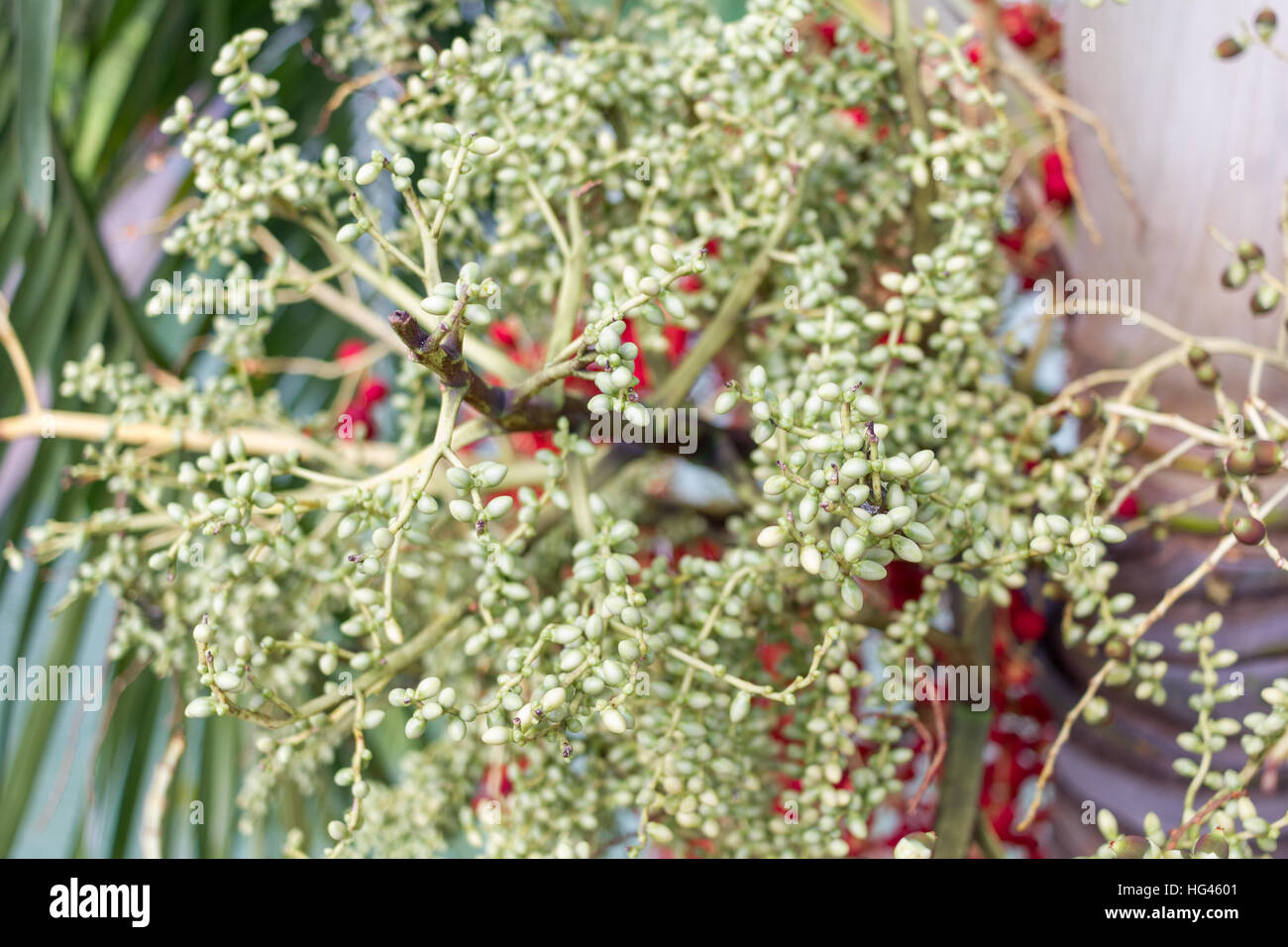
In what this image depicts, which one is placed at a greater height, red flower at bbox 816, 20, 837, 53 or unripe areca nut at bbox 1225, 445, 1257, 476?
red flower at bbox 816, 20, 837, 53

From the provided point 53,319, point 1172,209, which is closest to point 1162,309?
point 1172,209

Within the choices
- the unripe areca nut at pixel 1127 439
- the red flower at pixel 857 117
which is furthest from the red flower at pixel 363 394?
the unripe areca nut at pixel 1127 439

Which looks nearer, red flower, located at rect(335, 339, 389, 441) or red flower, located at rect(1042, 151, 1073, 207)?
red flower, located at rect(1042, 151, 1073, 207)

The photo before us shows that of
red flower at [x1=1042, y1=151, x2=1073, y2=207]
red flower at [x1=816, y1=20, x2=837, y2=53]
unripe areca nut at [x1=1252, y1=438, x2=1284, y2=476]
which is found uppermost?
red flower at [x1=816, y1=20, x2=837, y2=53]

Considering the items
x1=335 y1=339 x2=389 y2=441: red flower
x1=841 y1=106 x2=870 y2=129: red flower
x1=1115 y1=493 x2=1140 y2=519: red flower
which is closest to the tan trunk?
x1=1115 y1=493 x2=1140 y2=519: red flower

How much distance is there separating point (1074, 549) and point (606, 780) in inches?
11.5

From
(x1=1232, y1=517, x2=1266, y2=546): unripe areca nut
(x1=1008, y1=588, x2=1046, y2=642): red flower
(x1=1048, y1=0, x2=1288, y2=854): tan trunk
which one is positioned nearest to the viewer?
(x1=1232, y1=517, x2=1266, y2=546): unripe areca nut

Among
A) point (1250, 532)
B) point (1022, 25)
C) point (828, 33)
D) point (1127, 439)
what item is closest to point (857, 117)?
point (828, 33)

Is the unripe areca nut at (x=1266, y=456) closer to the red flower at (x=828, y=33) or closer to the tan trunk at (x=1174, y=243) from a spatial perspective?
the tan trunk at (x=1174, y=243)

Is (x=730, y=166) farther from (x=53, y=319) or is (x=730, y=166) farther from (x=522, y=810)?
(x=53, y=319)

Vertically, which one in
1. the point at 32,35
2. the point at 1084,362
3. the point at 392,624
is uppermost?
the point at 32,35

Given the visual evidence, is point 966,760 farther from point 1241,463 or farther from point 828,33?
point 828,33

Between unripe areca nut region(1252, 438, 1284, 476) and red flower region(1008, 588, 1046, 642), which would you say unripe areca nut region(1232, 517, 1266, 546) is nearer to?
unripe areca nut region(1252, 438, 1284, 476)
